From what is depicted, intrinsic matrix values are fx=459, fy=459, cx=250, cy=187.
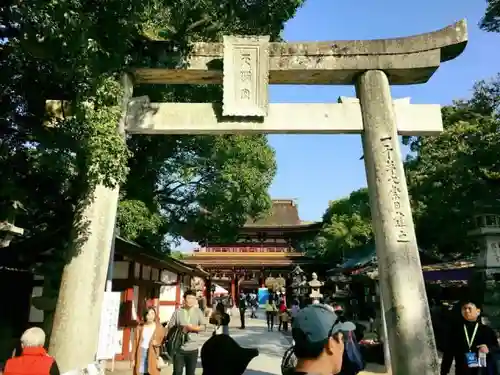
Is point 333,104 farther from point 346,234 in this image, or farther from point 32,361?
point 346,234

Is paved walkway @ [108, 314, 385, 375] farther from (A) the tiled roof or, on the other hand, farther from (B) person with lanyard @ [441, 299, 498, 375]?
(A) the tiled roof

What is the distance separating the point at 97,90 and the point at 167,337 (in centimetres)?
320

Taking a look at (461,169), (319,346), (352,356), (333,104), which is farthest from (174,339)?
(461,169)

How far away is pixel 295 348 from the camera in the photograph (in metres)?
1.96

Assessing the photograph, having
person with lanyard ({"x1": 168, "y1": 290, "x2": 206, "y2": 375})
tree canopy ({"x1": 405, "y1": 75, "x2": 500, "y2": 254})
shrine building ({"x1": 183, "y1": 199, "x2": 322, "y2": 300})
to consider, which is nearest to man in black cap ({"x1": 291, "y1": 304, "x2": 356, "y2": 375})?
Result: person with lanyard ({"x1": 168, "y1": 290, "x2": 206, "y2": 375})

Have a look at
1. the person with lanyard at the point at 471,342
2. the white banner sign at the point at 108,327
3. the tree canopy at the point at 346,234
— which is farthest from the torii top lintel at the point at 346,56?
the tree canopy at the point at 346,234

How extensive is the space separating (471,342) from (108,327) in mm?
4580

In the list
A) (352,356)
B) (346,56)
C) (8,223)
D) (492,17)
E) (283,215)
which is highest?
(283,215)

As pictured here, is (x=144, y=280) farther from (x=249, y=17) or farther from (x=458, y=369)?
(x=458, y=369)

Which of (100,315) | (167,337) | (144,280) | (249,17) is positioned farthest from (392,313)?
(144,280)

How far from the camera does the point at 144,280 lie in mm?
13094

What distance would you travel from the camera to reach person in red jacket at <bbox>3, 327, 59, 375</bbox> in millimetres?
3566

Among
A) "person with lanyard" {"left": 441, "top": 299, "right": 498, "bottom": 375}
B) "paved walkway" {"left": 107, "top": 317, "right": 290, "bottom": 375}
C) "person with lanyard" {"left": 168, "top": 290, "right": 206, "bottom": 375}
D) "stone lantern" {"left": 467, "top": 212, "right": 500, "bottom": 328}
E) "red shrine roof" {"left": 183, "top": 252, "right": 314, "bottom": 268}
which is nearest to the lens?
"person with lanyard" {"left": 441, "top": 299, "right": 498, "bottom": 375}

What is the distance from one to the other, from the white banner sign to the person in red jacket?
247cm
